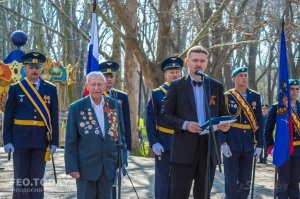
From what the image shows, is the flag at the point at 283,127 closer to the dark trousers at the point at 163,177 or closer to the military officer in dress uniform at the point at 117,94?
the dark trousers at the point at 163,177

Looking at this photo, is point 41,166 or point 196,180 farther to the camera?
point 41,166

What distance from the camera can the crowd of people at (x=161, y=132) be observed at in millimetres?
5605

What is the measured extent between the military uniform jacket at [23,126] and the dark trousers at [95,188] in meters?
1.55

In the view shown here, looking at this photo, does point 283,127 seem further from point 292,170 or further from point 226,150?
point 226,150

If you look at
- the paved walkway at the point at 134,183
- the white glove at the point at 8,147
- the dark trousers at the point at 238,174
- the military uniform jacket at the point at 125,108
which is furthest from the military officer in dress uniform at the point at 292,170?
the white glove at the point at 8,147

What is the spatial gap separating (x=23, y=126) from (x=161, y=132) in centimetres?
182

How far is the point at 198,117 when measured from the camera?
563 centimetres

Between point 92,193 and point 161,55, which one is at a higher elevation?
point 161,55

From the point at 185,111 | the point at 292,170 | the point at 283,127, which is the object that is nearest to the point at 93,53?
the point at 283,127

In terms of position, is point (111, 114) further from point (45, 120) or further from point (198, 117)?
point (45, 120)

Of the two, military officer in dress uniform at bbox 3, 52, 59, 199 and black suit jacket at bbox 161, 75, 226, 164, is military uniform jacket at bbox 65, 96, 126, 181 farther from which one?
military officer in dress uniform at bbox 3, 52, 59, 199

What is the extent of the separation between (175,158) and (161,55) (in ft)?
32.8

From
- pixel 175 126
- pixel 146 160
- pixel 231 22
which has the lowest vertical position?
pixel 146 160

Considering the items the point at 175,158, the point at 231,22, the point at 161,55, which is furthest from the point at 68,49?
the point at 175,158
